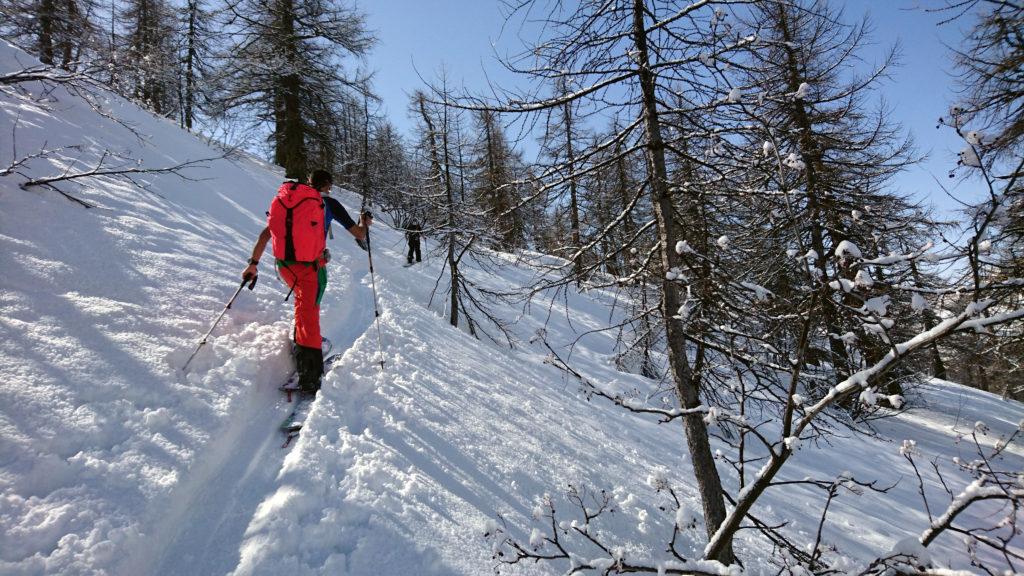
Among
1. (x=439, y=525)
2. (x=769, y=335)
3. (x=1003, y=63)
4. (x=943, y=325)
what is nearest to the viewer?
(x=943, y=325)

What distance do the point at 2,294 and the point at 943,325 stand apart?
20.9 feet

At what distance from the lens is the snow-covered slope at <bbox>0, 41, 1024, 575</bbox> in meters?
2.43

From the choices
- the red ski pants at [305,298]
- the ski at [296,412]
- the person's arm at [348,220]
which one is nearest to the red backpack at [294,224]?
the red ski pants at [305,298]

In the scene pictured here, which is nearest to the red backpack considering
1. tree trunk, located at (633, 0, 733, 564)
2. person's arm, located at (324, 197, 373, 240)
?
person's arm, located at (324, 197, 373, 240)

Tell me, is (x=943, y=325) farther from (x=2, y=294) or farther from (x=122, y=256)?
(x=122, y=256)

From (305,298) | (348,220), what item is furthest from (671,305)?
(348,220)

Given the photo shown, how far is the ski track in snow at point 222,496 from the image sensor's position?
2424mm

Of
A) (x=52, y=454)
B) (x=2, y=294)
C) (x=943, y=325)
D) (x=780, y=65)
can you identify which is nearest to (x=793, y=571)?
(x=943, y=325)

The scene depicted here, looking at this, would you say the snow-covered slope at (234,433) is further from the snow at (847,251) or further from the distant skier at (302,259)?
the snow at (847,251)

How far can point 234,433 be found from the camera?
3447mm

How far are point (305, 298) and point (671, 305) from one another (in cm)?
387

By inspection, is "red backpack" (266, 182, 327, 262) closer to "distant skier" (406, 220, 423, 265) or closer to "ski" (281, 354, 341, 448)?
"ski" (281, 354, 341, 448)

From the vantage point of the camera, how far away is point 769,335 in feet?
10.6

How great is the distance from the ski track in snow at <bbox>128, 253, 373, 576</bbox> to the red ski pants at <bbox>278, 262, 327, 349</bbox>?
2.11 ft
